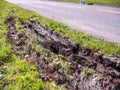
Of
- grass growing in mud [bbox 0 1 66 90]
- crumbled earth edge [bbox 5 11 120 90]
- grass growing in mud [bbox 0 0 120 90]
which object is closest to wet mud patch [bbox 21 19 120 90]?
crumbled earth edge [bbox 5 11 120 90]

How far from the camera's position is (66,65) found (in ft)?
16.8

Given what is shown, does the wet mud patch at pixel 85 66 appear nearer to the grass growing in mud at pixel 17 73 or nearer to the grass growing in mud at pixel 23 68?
the grass growing in mud at pixel 23 68

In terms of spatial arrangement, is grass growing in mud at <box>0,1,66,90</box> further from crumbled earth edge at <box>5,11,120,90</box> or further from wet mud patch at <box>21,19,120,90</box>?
wet mud patch at <box>21,19,120,90</box>

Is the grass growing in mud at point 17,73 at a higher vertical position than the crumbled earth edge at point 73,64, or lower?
lower

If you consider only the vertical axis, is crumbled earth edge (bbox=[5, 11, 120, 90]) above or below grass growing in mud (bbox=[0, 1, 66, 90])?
above

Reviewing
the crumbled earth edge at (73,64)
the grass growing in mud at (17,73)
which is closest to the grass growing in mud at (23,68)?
the grass growing in mud at (17,73)

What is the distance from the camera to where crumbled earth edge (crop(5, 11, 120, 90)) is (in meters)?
4.39

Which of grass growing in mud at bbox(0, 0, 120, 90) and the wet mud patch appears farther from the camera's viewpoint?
grass growing in mud at bbox(0, 0, 120, 90)

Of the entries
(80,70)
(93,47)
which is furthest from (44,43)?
(80,70)

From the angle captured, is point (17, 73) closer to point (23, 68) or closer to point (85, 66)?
point (23, 68)

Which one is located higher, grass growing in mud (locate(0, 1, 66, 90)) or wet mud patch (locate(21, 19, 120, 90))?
wet mud patch (locate(21, 19, 120, 90))

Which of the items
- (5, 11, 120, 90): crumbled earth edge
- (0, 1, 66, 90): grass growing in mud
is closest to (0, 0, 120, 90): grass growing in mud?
(0, 1, 66, 90): grass growing in mud

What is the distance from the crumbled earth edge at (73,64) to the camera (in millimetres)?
4395

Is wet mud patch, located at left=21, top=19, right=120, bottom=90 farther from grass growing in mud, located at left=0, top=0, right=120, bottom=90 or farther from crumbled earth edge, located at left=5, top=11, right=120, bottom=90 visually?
grass growing in mud, located at left=0, top=0, right=120, bottom=90
